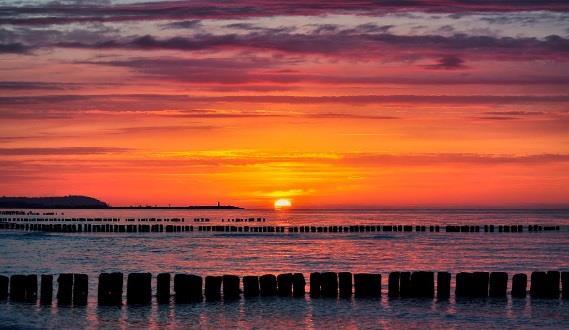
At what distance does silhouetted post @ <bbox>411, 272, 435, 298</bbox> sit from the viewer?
29969mm

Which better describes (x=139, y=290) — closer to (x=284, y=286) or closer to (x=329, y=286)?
(x=284, y=286)

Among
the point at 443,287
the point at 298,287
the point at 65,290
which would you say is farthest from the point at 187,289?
the point at 443,287

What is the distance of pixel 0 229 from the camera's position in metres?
113

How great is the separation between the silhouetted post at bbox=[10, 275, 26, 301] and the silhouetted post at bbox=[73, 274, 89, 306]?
1.70 m

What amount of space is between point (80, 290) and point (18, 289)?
2.08 m

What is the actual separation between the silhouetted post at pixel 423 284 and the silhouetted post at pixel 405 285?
0.12 meters

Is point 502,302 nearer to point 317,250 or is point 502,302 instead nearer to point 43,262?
point 43,262

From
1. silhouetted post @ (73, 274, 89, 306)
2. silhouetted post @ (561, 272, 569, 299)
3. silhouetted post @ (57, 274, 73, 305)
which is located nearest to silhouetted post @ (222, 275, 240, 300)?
silhouetted post @ (73, 274, 89, 306)

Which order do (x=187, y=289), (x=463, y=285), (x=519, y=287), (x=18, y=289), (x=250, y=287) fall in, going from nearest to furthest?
(x=18, y=289)
(x=187, y=289)
(x=250, y=287)
(x=463, y=285)
(x=519, y=287)

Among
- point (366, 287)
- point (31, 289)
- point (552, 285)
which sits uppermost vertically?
point (552, 285)

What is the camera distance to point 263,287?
1164 inches

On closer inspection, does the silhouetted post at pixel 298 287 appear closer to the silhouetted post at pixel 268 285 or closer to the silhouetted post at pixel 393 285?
the silhouetted post at pixel 268 285

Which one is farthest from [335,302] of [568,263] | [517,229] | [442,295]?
[517,229]

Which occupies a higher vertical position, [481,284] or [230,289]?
[481,284]
